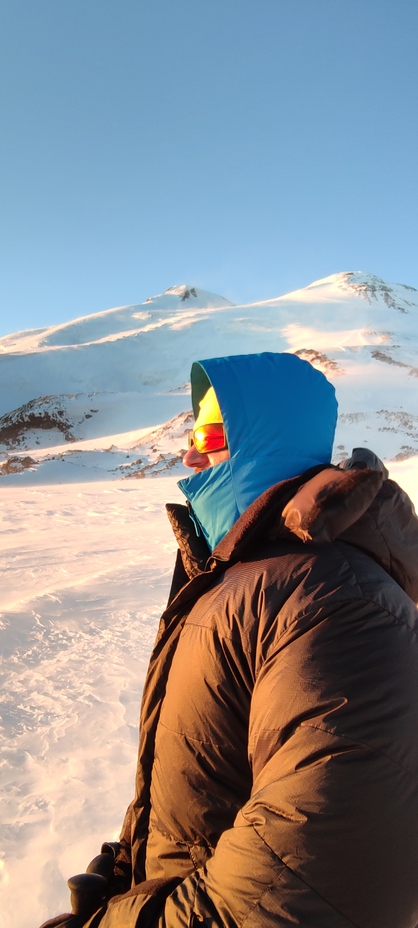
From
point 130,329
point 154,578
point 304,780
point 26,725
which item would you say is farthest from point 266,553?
point 130,329

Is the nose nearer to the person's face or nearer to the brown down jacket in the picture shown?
the person's face

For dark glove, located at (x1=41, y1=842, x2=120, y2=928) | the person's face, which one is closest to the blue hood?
the person's face

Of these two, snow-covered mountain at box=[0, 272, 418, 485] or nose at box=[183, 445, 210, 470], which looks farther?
snow-covered mountain at box=[0, 272, 418, 485]

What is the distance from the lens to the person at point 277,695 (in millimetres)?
870

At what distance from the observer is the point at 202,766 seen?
3.84 ft

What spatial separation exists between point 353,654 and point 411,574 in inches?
13.8

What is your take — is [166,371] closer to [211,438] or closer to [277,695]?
[211,438]

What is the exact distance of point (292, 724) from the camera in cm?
97

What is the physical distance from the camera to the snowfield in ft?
8.06

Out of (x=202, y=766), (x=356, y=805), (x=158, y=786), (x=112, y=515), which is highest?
(x=356, y=805)

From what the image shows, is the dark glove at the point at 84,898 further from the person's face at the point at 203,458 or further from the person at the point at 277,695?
the person's face at the point at 203,458

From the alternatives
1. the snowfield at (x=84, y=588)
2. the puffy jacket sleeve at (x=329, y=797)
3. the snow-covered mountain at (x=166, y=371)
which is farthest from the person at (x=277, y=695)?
the snow-covered mountain at (x=166, y=371)

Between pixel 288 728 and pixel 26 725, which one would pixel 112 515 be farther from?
pixel 288 728

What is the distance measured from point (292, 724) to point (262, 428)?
2.22ft
